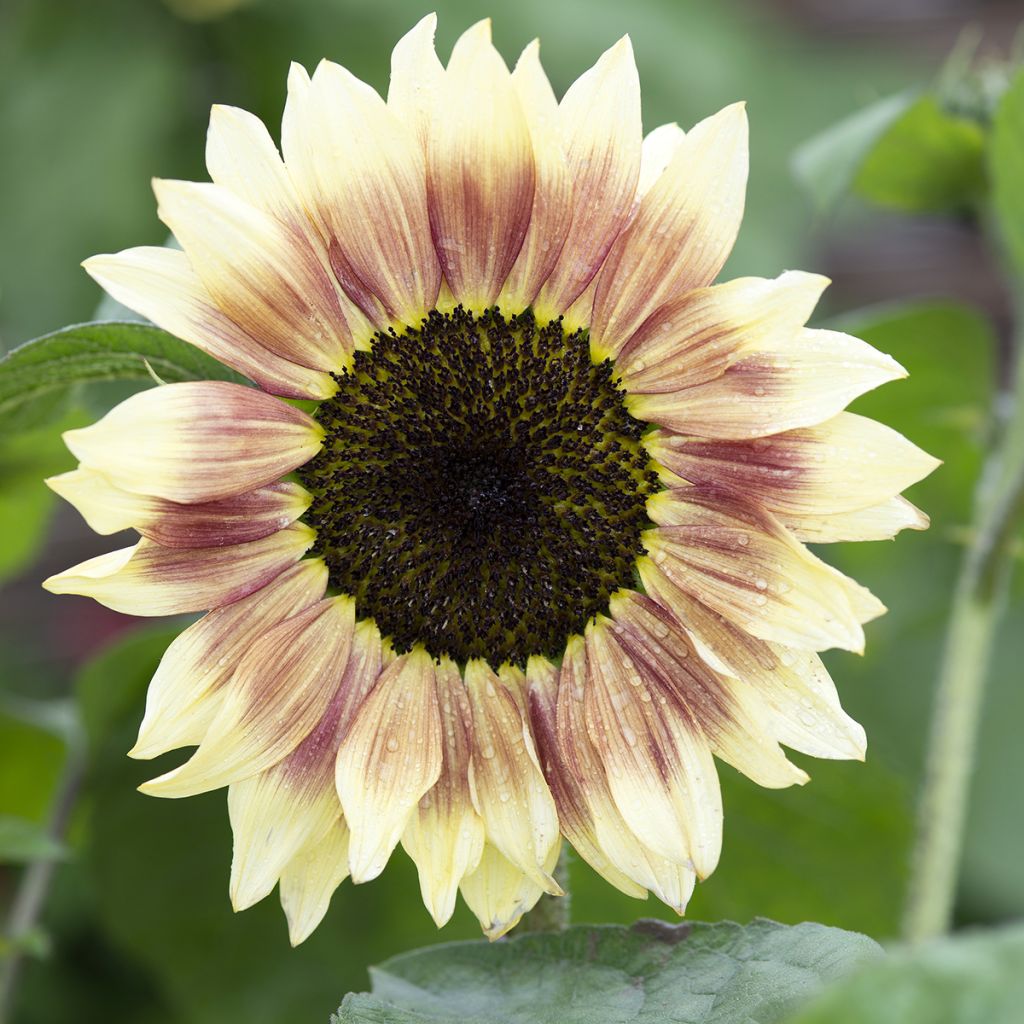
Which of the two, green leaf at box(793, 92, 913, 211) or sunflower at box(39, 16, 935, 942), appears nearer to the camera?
sunflower at box(39, 16, 935, 942)

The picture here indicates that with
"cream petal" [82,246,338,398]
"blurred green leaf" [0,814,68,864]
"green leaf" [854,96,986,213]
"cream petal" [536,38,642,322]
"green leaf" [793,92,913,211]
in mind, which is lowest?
"blurred green leaf" [0,814,68,864]

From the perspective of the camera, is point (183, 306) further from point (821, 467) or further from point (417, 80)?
point (821, 467)

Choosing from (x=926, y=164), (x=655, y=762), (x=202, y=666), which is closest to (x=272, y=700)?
(x=202, y=666)

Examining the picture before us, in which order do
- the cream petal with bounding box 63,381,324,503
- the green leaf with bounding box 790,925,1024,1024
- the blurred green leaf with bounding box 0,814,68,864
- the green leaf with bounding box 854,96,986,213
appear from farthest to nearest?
the green leaf with bounding box 854,96,986,213 < the blurred green leaf with bounding box 0,814,68,864 < the cream petal with bounding box 63,381,324,503 < the green leaf with bounding box 790,925,1024,1024

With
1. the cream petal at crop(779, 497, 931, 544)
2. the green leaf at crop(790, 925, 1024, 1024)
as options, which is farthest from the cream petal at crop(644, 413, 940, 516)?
the green leaf at crop(790, 925, 1024, 1024)

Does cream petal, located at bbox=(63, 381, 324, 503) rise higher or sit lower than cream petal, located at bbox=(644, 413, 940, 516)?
lower

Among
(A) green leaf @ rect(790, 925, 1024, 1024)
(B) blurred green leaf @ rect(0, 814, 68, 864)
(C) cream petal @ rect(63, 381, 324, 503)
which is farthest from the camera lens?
(B) blurred green leaf @ rect(0, 814, 68, 864)

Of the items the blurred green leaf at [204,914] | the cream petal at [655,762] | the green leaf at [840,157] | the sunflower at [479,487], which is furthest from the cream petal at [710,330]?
the blurred green leaf at [204,914]

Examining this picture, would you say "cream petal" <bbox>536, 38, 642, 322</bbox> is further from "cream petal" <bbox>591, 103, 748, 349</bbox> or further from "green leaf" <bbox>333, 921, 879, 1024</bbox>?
"green leaf" <bbox>333, 921, 879, 1024</bbox>
